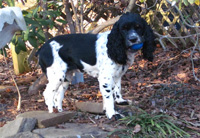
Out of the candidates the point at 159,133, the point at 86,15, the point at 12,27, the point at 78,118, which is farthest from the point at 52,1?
the point at 159,133

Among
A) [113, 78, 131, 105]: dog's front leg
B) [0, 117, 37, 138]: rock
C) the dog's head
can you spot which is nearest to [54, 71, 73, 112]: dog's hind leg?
[113, 78, 131, 105]: dog's front leg

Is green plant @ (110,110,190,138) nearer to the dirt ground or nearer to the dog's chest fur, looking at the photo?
the dirt ground

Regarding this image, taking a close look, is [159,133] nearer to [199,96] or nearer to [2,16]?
[199,96]

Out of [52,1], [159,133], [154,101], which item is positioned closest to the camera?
[159,133]

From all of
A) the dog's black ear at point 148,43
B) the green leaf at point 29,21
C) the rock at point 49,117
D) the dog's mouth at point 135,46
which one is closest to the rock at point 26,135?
the rock at point 49,117

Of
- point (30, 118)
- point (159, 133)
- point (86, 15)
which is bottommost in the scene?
point (159, 133)

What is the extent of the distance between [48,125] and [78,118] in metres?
0.51

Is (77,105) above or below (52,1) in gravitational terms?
below

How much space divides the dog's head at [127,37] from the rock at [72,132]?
86cm

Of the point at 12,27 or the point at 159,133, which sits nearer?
the point at 12,27

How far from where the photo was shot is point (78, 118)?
4.45 m

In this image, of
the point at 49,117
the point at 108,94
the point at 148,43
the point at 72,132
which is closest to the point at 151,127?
the point at 108,94

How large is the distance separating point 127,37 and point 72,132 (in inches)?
48.0

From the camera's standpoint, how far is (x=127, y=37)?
13.0 ft
